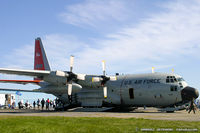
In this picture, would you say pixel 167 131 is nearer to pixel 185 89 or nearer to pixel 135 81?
pixel 185 89

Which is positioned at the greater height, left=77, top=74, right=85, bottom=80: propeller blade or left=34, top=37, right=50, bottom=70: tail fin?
left=34, top=37, right=50, bottom=70: tail fin

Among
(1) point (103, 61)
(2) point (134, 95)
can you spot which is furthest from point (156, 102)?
(1) point (103, 61)

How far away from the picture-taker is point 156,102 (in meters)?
26.0

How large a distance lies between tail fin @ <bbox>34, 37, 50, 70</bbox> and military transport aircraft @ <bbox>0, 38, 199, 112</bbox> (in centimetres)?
352

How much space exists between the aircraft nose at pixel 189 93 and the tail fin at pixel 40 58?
18913 mm

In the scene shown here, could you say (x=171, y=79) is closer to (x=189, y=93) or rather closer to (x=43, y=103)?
(x=189, y=93)

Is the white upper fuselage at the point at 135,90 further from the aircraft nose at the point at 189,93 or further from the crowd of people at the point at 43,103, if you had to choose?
the crowd of people at the point at 43,103

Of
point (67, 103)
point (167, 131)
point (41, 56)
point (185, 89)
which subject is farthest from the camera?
point (41, 56)

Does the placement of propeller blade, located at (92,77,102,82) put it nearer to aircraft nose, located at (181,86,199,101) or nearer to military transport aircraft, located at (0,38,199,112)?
military transport aircraft, located at (0,38,199,112)

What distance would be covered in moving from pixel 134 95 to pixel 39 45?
16821 mm

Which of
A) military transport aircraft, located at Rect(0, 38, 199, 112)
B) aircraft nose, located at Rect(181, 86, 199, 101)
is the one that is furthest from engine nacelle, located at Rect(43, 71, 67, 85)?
aircraft nose, located at Rect(181, 86, 199, 101)

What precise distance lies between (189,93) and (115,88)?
841cm

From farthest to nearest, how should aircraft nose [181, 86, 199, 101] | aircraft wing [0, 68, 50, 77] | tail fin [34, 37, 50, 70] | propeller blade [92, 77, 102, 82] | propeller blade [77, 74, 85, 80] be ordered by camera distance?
1. tail fin [34, 37, 50, 70]
2. propeller blade [92, 77, 102, 82]
3. propeller blade [77, 74, 85, 80]
4. aircraft wing [0, 68, 50, 77]
5. aircraft nose [181, 86, 199, 101]

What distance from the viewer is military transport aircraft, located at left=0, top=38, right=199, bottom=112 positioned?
2502 centimetres
